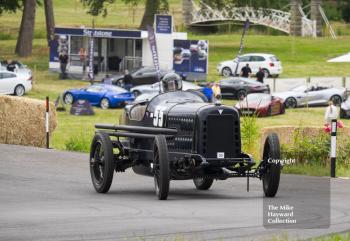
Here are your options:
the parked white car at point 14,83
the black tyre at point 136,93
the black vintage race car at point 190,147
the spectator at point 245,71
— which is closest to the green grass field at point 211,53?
the parked white car at point 14,83

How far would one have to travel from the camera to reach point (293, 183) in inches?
743

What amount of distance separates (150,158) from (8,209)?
3.00 m

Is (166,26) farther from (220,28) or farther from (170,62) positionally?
(220,28)

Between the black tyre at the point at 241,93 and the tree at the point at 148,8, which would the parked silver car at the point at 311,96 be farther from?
the tree at the point at 148,8

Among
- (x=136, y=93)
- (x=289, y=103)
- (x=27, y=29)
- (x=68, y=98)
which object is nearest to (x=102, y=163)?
(x=68, y=98)

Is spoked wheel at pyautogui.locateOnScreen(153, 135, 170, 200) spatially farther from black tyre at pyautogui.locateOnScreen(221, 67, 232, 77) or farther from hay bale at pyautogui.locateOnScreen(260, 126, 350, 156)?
black tyre at pyautogui.locateOnScreen(221, 67, 232, 77)

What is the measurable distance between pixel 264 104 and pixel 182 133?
32343 millimetres

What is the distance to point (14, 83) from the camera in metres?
54.9

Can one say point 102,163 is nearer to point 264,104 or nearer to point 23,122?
point 23,122

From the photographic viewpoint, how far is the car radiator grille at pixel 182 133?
16734 mm

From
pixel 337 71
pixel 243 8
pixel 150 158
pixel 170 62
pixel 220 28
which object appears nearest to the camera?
pixel 150 158

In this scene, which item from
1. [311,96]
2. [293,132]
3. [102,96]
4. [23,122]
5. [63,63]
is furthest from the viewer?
[63,63]

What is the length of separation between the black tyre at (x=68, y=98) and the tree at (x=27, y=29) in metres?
23.2

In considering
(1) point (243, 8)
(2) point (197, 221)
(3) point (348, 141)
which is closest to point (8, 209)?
(2) point (197, 221)
